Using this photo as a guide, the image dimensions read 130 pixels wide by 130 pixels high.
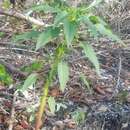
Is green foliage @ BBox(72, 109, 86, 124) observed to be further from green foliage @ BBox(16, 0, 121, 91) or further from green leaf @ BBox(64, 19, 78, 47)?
green leaf @ BBox(64, 19, 78, 47)

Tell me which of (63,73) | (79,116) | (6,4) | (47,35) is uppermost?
(6,4)

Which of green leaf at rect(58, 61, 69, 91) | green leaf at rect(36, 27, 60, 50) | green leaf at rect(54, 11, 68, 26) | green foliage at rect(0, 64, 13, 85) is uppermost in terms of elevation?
green leaf at rect(54, 11, 68, 26)

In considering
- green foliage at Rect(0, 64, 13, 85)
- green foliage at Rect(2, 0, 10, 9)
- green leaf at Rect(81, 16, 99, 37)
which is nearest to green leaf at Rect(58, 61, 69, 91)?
green leaf at Rect(81, 16, 99, 37)

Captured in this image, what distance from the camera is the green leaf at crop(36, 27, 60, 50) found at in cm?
257

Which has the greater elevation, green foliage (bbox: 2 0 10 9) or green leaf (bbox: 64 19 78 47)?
green foliage (bbox: 2 0 10 9)

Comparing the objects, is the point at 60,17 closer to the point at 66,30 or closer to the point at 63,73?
the point at 66,30

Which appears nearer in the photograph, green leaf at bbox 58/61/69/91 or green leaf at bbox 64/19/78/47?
green leaf at bbox 64/19/78/47

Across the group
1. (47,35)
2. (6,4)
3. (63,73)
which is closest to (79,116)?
(63,73)

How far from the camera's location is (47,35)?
8.60 ft

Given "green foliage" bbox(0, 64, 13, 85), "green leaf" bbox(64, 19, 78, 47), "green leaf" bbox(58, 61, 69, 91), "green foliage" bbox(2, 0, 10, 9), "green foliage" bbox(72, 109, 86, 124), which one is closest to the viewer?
"green leaf" bbox(64, 19, 78, 47)

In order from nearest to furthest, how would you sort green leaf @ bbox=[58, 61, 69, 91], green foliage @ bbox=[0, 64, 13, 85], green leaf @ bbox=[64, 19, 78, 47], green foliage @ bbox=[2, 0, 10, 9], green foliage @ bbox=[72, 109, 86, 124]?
1. green leaf @ bbox=[64, 19, 78, 47]
2. green leaf @ bbox=[58, 61, 69, 91]
3. green foliage @ bbox=[72, 109, 86, 124]
4. green foliage @ bbox=[0, 64, 13, 85]
5. green foliage @ bbox=[2, 0, 10, 9]

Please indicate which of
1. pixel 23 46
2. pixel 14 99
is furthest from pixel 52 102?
pixel 23 46

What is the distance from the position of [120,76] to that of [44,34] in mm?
2082

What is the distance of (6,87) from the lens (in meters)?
3.99
